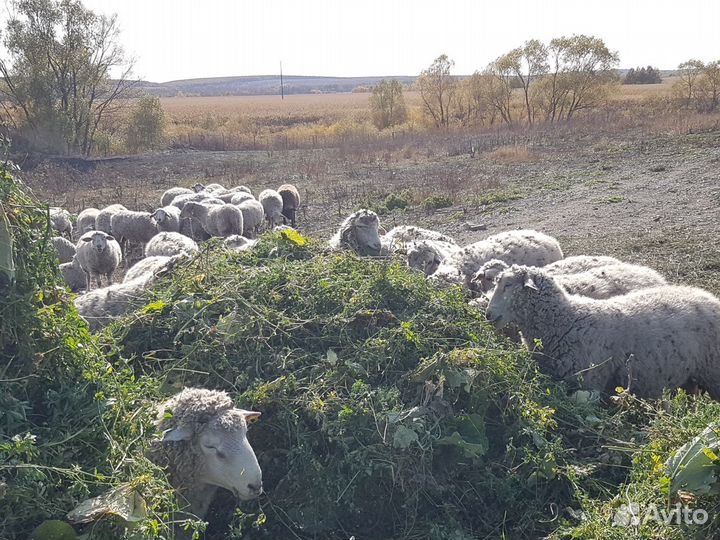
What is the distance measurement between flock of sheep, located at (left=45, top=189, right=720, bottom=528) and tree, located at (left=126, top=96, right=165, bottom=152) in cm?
2849

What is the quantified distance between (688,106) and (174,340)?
4453 centimetres

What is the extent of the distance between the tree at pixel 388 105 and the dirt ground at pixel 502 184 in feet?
41.8

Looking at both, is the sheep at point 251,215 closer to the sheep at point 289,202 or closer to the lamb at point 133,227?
the sheep at point 289,202

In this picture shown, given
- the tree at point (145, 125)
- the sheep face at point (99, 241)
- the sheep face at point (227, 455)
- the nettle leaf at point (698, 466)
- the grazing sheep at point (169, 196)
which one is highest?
the tree at point (145, 125)

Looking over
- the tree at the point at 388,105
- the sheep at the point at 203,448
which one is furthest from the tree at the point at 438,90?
the sheep at the point at 203,448

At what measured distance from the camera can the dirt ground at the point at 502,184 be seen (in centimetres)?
1195

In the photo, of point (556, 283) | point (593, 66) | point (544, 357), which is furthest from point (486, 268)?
point (593, 66)

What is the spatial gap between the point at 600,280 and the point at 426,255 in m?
2.73

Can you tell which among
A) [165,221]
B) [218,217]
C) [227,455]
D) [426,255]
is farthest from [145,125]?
[227,455]

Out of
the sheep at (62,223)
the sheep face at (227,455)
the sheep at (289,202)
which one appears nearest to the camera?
the sheep face at (227,455)

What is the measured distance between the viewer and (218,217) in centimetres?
1415

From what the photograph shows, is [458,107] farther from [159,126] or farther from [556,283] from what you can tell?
[556,283]

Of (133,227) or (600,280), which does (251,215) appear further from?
(600,280)

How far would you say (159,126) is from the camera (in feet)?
121
